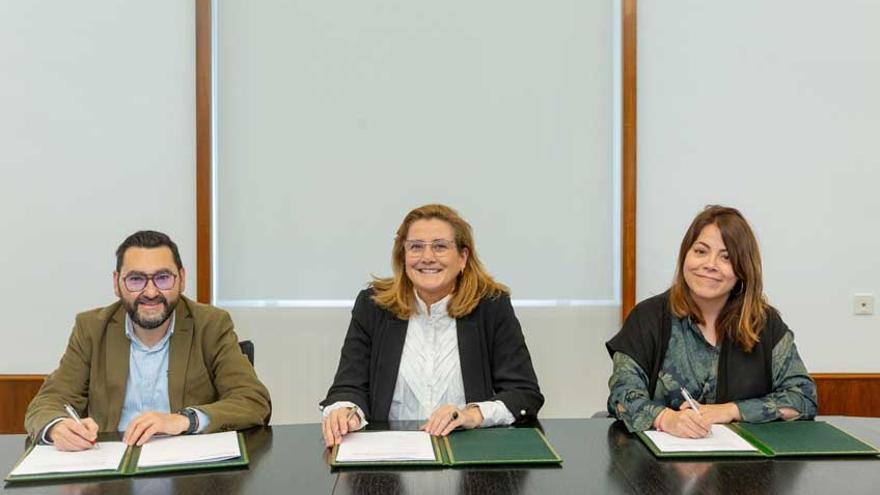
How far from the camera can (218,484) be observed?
1645mm

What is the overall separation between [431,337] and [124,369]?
2.96 ft

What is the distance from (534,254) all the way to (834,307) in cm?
144

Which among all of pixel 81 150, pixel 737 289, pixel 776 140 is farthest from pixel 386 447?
pixel 776 140

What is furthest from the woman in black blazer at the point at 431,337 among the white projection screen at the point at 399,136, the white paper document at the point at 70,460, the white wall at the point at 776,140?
the white wall at the point at 776,140

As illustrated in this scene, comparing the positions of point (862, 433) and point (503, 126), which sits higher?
point (503, 126)

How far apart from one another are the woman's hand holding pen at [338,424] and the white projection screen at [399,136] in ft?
5.45

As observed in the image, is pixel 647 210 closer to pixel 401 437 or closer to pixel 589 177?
pixel 589 177

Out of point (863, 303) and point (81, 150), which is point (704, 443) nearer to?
point (863, 303)

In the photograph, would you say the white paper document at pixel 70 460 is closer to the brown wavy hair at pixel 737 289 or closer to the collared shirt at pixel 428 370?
the collared shirt at pixel 428 370

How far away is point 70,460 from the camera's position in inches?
70.4

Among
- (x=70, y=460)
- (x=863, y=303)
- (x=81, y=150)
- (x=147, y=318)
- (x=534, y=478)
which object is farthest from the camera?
(x=863, y=303)

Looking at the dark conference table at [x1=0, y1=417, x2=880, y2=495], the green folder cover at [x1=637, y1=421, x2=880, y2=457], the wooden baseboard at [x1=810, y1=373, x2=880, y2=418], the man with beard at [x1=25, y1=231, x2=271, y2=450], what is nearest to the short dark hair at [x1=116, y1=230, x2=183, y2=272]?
the man with beard at [x1=25, y1=231, x2=271, y2=450]

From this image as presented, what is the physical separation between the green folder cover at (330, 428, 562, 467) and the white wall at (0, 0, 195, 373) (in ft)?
6.80

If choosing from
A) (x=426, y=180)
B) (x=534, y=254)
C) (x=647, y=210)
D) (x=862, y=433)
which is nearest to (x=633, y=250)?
(x=647, y=210)
